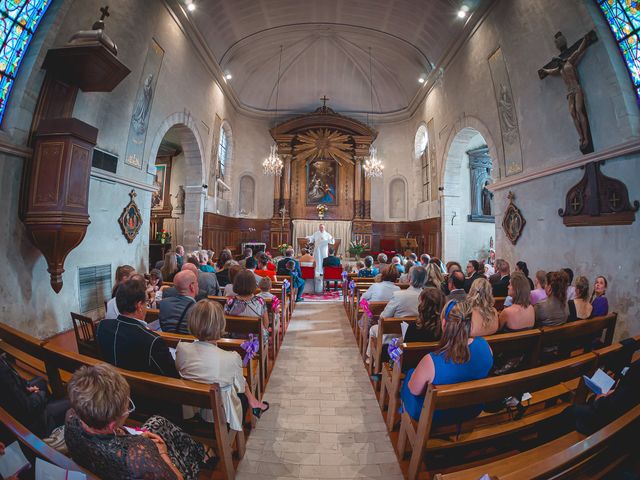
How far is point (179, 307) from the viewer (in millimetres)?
2592

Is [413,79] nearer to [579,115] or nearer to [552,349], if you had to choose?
[579,115]

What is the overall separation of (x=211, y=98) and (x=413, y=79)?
25.8ft

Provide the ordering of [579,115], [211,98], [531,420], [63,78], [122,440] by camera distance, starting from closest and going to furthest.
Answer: [122,440]
[531,420]
[63,78]
[579,115]
[211,98]

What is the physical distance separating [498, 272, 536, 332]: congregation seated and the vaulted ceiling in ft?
27.4

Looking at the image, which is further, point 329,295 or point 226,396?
point 329,295

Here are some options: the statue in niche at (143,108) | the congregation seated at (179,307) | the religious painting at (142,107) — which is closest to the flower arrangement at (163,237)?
the religious painting at (142,107)

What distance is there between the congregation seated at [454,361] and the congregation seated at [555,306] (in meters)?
1.48

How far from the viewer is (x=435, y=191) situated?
1084cm

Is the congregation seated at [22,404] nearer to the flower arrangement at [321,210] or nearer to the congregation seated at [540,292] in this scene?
the congregation seated at [540,292]

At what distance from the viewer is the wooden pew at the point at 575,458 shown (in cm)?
104

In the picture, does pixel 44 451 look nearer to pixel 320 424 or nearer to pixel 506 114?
pixel 320 424

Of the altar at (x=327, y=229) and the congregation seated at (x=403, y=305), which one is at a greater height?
the altar at (x=327, y=229)

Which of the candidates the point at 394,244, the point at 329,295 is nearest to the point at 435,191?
the point at 394,244

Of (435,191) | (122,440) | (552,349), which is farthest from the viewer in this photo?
(435,191)
